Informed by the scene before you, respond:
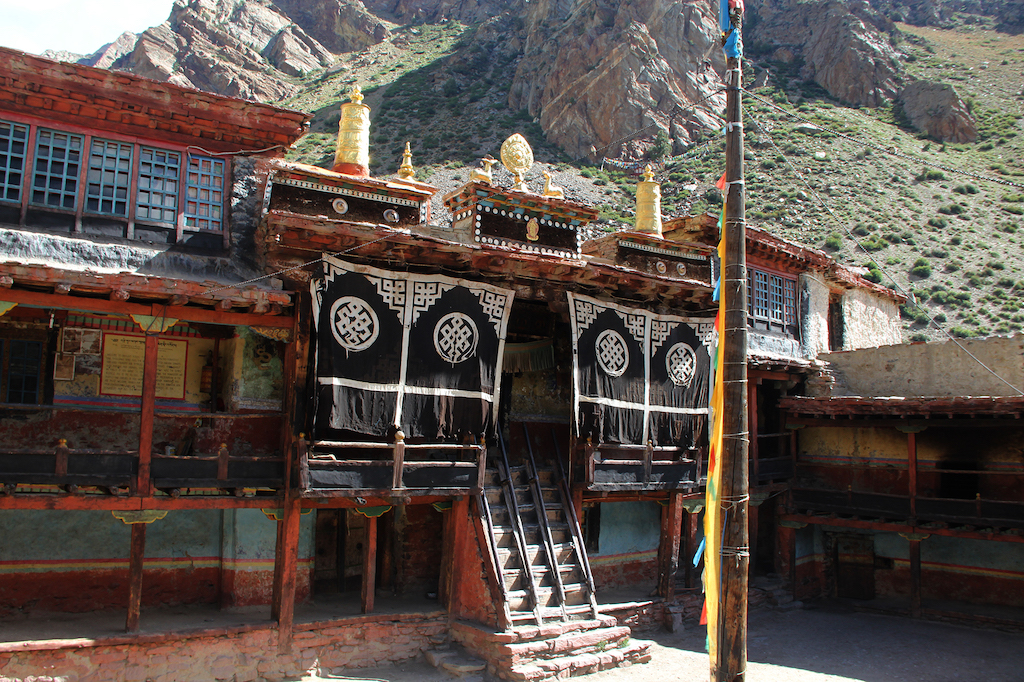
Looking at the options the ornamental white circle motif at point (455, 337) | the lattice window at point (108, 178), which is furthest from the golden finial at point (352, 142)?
the ornamental white circle motif at point (455, 337)

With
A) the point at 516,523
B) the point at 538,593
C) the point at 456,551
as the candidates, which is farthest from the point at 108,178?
the point at 538,593

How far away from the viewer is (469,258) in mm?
12023

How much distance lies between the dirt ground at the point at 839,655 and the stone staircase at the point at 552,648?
0.24m

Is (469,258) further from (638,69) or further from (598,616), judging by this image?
(638,69)

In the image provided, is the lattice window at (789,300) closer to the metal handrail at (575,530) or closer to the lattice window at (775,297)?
the lattice window at (775,297)

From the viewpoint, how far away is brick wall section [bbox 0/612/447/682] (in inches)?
380

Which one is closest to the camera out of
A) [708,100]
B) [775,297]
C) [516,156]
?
[516,156]

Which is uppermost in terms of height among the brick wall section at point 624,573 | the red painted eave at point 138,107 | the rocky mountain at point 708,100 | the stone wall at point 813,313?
the rocky mountain at point 708,100

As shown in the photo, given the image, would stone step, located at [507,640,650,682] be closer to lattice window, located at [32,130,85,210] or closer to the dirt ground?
the dirt ground

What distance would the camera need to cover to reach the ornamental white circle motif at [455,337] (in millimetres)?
12000

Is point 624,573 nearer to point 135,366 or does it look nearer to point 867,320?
point 135,366

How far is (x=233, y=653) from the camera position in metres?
10.7

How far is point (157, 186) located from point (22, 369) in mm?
3653

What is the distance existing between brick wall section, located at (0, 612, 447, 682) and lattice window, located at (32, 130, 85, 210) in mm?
6427
